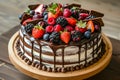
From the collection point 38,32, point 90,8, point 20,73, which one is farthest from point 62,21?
point 90,8

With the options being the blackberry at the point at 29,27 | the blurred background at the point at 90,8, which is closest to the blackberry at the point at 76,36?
the blackberry at the point at 29,27

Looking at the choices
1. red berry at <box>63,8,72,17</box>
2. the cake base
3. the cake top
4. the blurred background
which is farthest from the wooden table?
the blurred background

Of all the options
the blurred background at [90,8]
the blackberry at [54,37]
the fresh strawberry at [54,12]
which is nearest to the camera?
the blackberry at [54,37]

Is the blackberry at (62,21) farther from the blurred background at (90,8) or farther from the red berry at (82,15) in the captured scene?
the blurred background at (90,8)

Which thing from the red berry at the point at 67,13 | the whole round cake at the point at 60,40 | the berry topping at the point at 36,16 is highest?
the red berry at the point at 67,13

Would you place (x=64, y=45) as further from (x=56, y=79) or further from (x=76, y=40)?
(x=56, y=79)

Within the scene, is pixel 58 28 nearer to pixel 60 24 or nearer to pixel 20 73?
pixel 60 24

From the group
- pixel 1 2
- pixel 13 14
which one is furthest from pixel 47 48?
pixel 1 2

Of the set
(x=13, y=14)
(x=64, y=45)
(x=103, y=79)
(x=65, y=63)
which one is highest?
(x=64, y=45)
